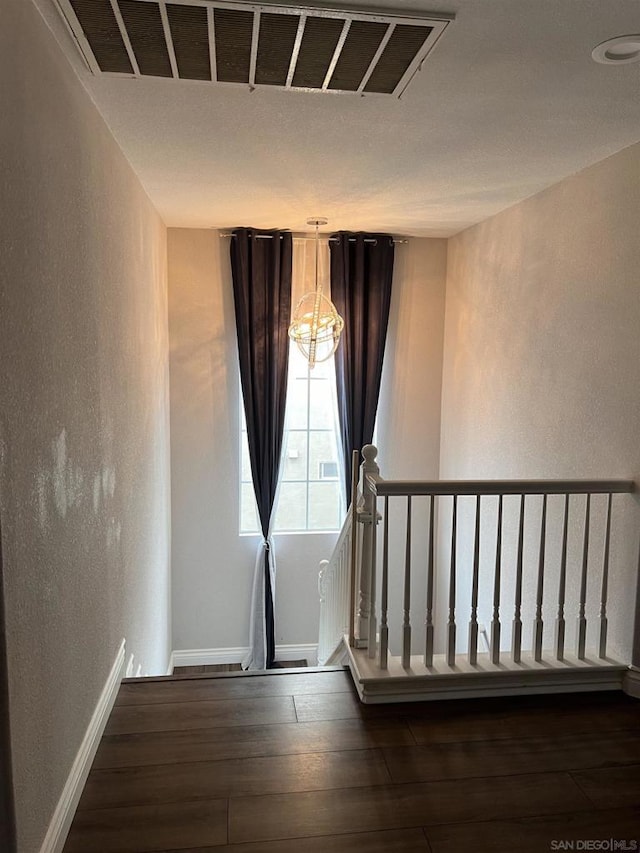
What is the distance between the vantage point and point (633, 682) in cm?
256

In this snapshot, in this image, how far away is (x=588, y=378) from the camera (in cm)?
279

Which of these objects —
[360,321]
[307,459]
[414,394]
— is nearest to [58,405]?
[360,321]

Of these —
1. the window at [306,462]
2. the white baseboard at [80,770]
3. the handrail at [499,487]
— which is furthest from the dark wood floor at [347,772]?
the window at [306,462]

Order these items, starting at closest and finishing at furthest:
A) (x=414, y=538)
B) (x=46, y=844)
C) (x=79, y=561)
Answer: (x=46, y=844)
(x=79, y=561)
(x=414, y=538)

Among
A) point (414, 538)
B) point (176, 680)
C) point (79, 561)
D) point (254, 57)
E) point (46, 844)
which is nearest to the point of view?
point (46, 844)

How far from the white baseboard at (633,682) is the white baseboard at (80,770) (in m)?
2.13

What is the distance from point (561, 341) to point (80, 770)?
2.72 m

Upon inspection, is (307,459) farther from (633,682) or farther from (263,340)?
(633,682)

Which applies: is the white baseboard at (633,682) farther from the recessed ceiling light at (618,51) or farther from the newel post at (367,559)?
the recessed ceiling light at (618,51)

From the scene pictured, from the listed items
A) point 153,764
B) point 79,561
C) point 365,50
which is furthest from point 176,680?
point 365,50

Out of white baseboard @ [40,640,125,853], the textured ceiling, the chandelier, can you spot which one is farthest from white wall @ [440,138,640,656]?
white baseboard @ [40,640,125,853]

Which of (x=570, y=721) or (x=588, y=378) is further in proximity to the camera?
(x=588, y=378)

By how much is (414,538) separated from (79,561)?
11.2 feet

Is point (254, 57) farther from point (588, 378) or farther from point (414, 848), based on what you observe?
point (414, 848)
